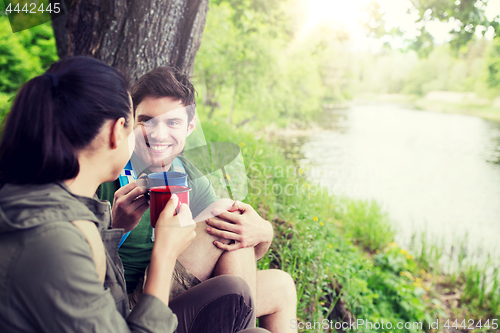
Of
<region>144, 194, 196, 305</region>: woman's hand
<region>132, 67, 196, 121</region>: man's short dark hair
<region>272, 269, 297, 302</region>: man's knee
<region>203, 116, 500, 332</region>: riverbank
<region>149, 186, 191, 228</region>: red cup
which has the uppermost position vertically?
<region>132, 67, 196, 121</region>: man's short dark hair

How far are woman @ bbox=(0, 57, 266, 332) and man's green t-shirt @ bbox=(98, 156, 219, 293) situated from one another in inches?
15.4

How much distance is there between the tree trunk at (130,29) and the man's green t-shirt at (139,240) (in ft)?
3.69

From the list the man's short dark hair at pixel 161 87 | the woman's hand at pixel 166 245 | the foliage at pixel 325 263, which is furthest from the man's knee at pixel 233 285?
the foliage at pixel 325 263

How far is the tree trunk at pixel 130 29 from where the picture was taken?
202cm

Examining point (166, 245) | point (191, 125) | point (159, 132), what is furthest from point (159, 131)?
point (166, 245)

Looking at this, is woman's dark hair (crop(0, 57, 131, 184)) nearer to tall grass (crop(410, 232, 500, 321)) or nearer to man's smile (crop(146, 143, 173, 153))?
man's smile (crop(146, 143, 173, 153))

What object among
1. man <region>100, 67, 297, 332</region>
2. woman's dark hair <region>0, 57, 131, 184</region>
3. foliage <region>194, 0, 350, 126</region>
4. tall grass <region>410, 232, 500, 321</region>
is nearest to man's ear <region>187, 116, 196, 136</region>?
man <region>100, 67, 297, 332</region>

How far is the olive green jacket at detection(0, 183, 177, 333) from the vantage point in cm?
63

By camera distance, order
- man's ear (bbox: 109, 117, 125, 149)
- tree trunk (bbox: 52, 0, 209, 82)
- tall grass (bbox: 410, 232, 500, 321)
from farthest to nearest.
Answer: tall grass (bbox: 410, 232, 500, 321) → tree trunk (bbox: 52, 0, 209, 82) → man's ear (bbox: 109, 117, 125, 149)

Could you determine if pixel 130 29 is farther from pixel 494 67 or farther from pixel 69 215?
pixel 494 67

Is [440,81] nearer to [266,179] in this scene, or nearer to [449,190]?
[449,190]

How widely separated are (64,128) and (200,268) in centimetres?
72

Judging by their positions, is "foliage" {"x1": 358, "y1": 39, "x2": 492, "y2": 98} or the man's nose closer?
the man's nose

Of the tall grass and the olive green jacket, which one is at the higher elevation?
the olive green jacket
